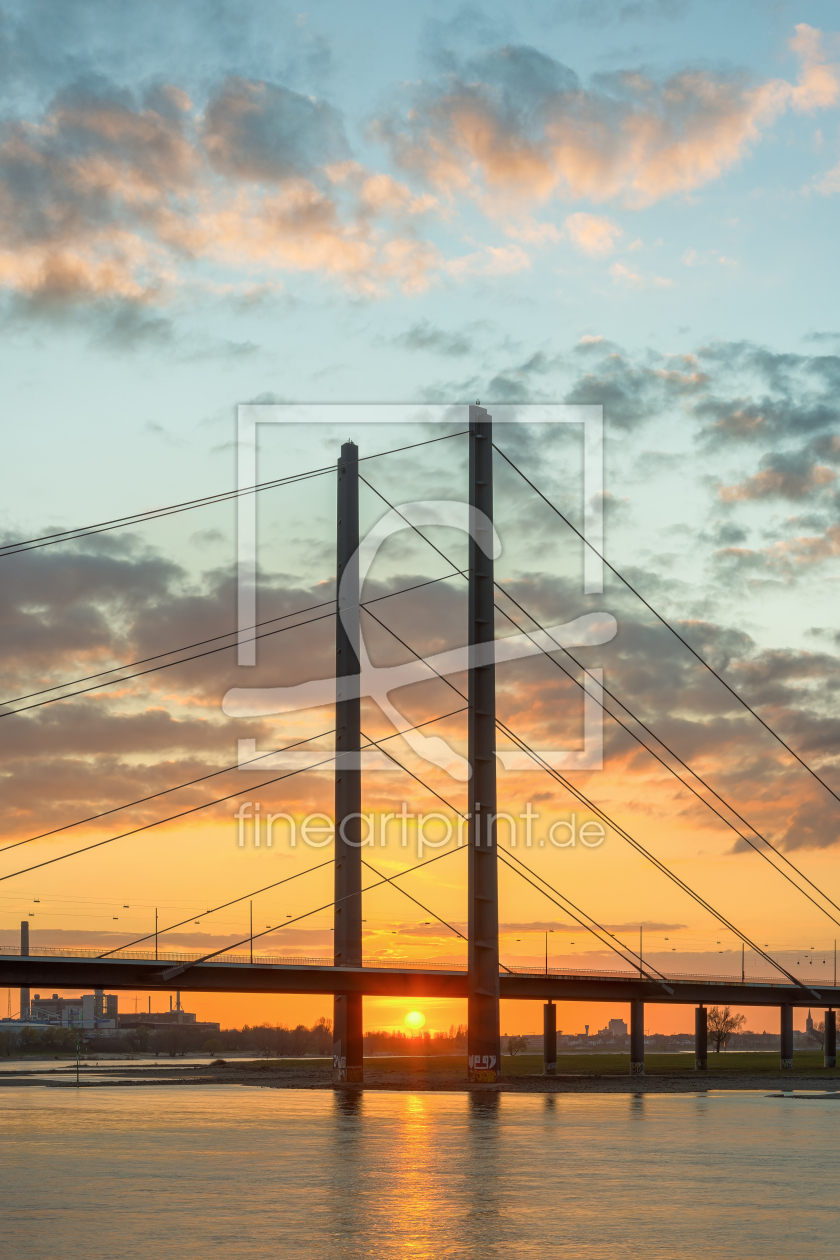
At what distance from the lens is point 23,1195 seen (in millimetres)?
21344

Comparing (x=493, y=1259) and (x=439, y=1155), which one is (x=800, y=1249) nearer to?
(x=493, y=1259)

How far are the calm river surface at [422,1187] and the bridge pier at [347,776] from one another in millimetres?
18803

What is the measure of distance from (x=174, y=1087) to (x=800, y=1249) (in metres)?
79.3

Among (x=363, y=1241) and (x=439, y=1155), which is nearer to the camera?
(x=363, y=1241)

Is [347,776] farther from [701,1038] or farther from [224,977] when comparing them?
[701,1038]

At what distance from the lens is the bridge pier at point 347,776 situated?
64250 millimetres

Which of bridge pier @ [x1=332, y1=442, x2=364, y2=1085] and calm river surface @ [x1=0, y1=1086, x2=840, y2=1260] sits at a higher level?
bridge pier @ [x1=332, y1=442, x2=364, y2=1085]

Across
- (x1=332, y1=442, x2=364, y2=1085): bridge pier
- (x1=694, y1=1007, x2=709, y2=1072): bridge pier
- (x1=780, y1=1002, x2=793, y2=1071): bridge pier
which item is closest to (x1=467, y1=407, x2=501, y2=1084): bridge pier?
(x1=332, y1=442, x2=364, y2=1085): bridge pier

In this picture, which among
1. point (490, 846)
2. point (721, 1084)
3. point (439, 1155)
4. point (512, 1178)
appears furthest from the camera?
→ point (721, 1084)

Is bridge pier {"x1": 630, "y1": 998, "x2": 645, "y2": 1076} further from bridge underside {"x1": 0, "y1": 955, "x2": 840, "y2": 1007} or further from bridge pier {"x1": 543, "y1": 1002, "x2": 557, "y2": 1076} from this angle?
bridge underside {"x1": 0, "y1": 955, "x2": 840, "y2": 1007}

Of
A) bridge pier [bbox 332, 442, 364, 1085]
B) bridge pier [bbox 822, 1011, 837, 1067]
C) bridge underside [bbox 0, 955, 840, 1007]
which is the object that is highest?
bridge pier [bbox 332, 442, 364, 1085]

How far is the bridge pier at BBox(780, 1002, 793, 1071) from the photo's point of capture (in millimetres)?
123500

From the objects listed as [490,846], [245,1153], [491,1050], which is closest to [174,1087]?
[491,1050]

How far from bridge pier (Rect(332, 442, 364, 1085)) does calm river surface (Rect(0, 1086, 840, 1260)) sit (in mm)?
18803
